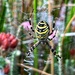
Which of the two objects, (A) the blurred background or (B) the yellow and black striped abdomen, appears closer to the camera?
(B) the yellow and black striped abdomen

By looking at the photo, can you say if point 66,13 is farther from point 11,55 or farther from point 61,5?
point 11,55

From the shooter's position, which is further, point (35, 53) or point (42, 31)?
point (35, 53)

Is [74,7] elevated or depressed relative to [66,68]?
elevated

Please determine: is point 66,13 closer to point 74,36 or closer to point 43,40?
point 74,36

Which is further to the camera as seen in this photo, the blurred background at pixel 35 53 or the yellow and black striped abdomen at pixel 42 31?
the blurred background at pixel 35 53

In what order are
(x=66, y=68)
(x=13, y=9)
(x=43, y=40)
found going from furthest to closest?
(x=13, y=9), (x=66, y=68), (x=43, y=40)

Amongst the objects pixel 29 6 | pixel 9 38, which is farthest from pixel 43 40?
pixel 29 6

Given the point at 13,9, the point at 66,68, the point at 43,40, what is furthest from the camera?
the point at 13,9

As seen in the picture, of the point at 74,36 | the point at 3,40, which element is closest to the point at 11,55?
the point at 3,40

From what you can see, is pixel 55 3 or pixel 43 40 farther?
pixel 55 3
